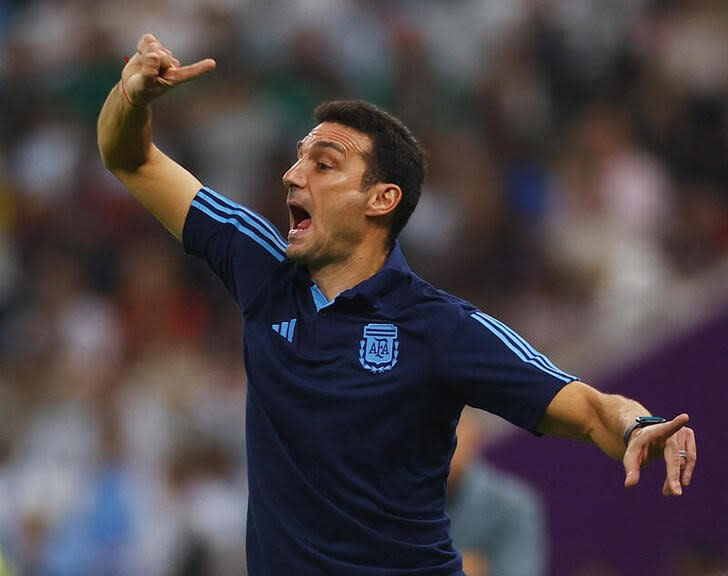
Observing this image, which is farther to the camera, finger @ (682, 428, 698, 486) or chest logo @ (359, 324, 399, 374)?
chest logo @ (359, 324, 399, 374)

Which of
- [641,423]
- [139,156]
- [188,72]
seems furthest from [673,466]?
[139,156]

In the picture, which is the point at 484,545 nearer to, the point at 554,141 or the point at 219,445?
the point at 219,445

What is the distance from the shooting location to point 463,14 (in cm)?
1136

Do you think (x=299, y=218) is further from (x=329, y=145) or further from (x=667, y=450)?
(x=667, y=450)

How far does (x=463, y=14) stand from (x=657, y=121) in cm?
176

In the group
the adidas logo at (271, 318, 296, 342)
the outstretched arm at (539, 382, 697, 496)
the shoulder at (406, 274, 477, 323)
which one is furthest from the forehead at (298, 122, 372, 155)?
the outstretched arm at (539, 382, 697, 496)

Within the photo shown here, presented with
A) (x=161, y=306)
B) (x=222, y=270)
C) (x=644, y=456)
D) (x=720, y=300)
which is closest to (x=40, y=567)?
(x=161, y=306)

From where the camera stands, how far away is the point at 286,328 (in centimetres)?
409

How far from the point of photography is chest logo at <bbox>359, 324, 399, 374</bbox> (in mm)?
3943

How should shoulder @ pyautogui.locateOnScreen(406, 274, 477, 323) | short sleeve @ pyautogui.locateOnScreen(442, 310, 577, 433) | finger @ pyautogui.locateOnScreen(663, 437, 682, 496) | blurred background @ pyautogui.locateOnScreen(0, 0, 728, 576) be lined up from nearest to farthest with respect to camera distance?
finger @ pyautogui.locateOnScreen(663, 437, 682, 496) < short sleeve @ pyautogui.locateOnScreen(442, 310, 577, 433) < shoulder @ pyautogui.locateOnScreen(406, 274, 477, 323) < blurred background @ pyautogui.locateOnScreen(0, 0, 728, 576)

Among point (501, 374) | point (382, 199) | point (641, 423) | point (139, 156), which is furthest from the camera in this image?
point (139, 156)

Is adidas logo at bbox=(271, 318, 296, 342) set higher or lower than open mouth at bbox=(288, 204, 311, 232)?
lower

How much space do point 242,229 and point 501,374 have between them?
0.88 meters

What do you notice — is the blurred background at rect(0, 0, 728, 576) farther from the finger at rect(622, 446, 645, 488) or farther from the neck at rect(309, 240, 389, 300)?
the finger at rect(622, 446, 645, 488)
